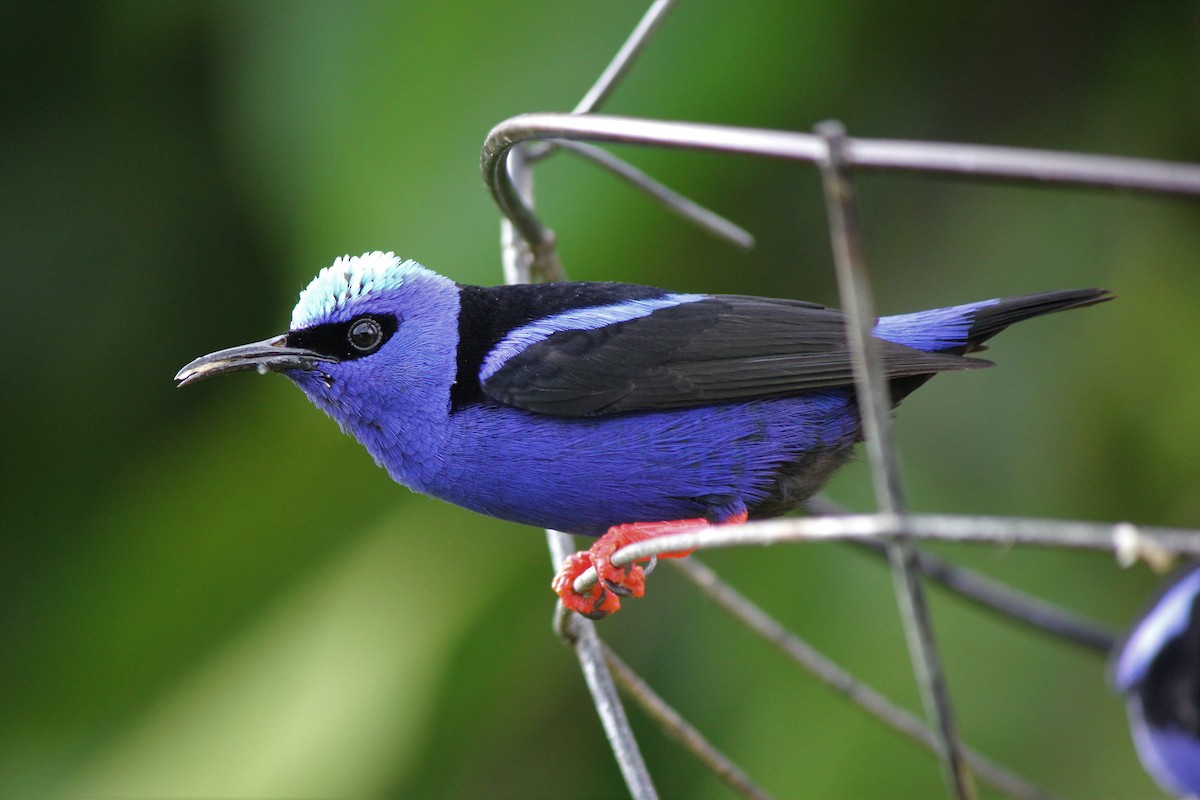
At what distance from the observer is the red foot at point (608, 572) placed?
6.10ft

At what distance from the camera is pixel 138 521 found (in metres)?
3.55

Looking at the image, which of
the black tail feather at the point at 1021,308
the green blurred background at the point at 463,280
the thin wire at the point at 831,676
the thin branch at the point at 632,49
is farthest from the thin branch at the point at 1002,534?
the green blurred background at the point at 463,280

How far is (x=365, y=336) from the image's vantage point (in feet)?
6.48

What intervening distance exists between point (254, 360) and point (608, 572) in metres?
0.61

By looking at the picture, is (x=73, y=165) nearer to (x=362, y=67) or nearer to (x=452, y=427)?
(x=362, y=67)

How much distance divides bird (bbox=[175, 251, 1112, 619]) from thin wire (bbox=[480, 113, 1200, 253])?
0.63 metres

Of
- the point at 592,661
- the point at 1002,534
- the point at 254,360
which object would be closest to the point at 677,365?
the point at 592,661

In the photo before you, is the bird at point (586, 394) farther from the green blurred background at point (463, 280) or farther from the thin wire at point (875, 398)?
the green blurred background at point (463, 280)

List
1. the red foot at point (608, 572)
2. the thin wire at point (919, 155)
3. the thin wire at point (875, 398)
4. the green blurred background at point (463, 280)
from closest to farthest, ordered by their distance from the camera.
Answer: the thin wire at point (919, 155) < the thin wire at point (875, 398) < the red foot at point (608, 572) < the green blurred background at point (463, 280)

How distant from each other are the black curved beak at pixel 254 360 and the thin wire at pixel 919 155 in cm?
66

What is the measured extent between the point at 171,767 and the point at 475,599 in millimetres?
939

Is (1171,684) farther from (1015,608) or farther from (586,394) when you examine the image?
(586,394)

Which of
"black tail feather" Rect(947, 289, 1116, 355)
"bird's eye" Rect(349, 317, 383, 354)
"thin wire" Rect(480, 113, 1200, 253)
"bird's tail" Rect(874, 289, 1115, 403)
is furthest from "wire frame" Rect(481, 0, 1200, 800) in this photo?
"bird's tail" Rect(874, 289, 1115, 403)

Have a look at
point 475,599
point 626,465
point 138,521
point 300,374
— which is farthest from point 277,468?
point 626,465
